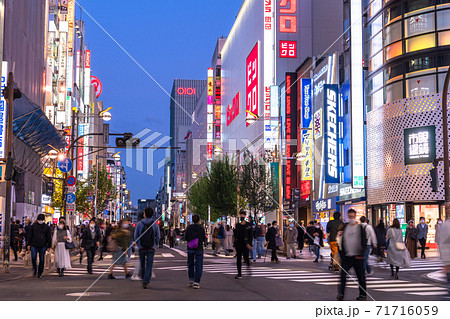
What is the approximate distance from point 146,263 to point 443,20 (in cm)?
2856

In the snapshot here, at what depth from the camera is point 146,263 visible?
48.5 ft

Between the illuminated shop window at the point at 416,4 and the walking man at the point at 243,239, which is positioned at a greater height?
the illuminated shop window at the point at 416,4

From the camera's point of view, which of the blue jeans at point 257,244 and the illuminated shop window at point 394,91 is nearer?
the blue jeans at point 257,244

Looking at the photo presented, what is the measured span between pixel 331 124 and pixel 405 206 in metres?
12.4

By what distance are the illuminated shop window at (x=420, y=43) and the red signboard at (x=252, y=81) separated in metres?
35.0

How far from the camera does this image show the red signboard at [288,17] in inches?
2734

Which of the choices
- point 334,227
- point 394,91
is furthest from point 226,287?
point 394,91

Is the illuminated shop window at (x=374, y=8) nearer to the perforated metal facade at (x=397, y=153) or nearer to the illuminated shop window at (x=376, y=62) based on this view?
the illuminated shop window at (x=376, y=62)

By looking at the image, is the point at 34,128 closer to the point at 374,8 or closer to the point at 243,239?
the point at 374,8

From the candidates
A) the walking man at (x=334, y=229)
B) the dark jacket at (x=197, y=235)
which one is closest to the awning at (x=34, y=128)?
the walking man at (x=334, y=229)

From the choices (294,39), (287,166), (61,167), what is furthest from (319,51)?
(61,167)

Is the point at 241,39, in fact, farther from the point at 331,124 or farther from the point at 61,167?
the point at 61,167

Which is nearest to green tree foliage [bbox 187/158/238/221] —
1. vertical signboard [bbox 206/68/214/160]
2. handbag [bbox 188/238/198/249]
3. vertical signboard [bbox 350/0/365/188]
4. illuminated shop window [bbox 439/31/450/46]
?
vertical signboard [bbox 350/0/365/188]
